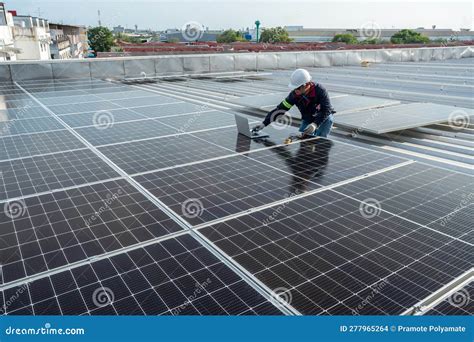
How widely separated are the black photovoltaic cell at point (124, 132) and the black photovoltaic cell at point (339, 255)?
5809 millimetres

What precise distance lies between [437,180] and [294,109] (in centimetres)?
663

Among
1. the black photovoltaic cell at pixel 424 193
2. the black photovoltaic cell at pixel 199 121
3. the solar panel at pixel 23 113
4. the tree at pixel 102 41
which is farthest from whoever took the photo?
the tree at pixel 102 41

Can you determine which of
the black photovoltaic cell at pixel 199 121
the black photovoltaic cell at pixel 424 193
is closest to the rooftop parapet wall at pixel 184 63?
the black photovoltaic cell at pixel 199 121

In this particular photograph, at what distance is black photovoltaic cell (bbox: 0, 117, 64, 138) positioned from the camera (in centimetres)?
1155

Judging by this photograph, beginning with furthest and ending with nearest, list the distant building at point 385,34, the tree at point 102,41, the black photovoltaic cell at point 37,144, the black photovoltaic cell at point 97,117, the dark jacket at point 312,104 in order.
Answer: the distant building at point 385,34, the tree at point 102,41, the black photovoltaic cell at point 97,117, the dark jacket at point 312,104, the black photovoltaic cell at point 37,144

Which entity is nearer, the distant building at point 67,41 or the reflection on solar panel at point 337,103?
the reflection on solar panel at point 337,103

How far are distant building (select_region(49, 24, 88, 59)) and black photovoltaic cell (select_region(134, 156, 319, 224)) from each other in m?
82.6

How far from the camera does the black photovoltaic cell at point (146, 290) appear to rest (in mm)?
4246

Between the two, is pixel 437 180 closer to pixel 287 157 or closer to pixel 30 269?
pixel 287 157

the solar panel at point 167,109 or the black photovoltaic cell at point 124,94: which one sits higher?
the black photovoltaic cell at point 124,94

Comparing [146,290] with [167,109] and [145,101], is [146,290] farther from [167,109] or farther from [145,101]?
[145,101]

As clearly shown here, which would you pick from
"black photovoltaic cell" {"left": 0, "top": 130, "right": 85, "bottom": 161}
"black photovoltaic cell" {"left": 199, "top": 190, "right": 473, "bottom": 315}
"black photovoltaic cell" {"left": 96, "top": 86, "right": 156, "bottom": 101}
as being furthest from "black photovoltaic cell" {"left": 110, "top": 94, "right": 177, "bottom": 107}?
"black photovoltaic cell" {"left": 199, "top": 190, "right": 473, "bottom": 315}

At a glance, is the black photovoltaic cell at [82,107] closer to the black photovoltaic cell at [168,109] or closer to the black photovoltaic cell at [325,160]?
the black photovoltaic cell at [168,109]

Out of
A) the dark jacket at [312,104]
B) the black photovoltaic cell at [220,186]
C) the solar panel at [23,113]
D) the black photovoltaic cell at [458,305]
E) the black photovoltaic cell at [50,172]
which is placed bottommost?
the black photovoltaic cell at [458,305]
